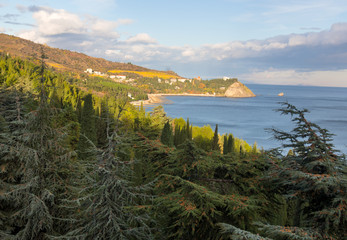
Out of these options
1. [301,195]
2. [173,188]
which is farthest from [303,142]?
[173,188]

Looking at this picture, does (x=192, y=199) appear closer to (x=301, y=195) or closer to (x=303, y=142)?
(x=301, y=195)

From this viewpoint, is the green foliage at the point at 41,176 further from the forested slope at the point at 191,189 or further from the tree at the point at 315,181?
the tree at the point at 315,181

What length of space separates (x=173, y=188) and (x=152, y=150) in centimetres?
216

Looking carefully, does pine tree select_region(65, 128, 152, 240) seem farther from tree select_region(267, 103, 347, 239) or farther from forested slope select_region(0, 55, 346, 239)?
tree select_region(267, 103, 347, 239)

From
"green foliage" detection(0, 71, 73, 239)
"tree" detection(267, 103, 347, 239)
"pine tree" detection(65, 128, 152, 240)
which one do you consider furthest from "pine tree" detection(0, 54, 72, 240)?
"tree" detection(267, 103, 347, 239)

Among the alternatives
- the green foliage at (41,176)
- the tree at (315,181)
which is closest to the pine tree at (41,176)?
the green foliage at (41,176)

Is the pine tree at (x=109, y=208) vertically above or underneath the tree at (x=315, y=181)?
underneath

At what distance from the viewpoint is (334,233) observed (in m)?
5.53

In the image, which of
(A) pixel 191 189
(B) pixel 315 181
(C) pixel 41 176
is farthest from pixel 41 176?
(B) pixel 315 181

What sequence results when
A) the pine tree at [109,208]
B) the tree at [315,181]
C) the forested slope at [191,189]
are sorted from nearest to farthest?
→ the tree at [315,181] < the forested slope at [191,189] < the pine tree at [109,208]

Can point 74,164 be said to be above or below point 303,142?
below

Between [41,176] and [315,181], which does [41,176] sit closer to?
[41,176]

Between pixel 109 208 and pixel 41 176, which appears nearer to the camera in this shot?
pixel 109 208

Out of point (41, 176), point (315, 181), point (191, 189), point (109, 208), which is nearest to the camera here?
point (315, 181)
